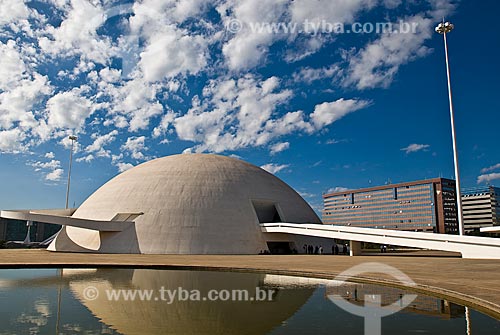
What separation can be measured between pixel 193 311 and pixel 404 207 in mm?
143103

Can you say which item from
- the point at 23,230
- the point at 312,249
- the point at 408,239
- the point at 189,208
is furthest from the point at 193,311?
the point at 23,230

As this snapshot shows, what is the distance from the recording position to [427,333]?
23.7ft

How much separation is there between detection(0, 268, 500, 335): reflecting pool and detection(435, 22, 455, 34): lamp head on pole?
2655cm

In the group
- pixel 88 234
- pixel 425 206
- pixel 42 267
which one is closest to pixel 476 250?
pixel 42 267

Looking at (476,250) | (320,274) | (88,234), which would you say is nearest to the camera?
(320,274)

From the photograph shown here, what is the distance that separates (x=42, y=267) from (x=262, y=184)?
78.4 feet

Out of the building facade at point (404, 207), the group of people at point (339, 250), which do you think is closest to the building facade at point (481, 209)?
the building facade at point (404, 207)

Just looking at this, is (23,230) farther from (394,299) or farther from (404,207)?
(404,207)

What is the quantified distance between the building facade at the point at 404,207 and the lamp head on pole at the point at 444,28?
106417mm

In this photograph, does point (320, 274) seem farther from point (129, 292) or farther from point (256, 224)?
point (256, 224)

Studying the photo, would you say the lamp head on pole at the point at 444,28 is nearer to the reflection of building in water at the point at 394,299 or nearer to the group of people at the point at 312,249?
the group of people at the point at 312,249

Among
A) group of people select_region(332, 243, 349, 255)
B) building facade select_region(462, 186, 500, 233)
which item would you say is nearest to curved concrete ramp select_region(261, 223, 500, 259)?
group of people select_region(332, 243, 349, 255)

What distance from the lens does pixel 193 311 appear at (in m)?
9.02

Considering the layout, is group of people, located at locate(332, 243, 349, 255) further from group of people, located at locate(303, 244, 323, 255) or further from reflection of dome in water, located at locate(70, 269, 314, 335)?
reflection of dome in water, located at locate(70, 269, 314, 335)
